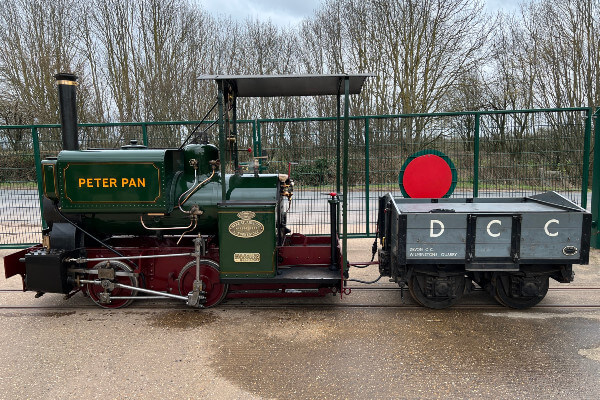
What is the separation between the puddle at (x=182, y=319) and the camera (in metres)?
4.20

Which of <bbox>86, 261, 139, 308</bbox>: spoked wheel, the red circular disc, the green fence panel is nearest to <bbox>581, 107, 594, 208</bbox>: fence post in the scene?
the green fence panel

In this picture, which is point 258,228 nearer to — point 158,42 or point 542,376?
point 542,376

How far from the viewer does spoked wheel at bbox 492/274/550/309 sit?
4.26 m

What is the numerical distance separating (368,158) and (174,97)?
15206 millimetres

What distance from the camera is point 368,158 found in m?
7.02

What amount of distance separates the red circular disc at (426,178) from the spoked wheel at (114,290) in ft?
13.9

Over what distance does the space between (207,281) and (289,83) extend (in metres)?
2.51

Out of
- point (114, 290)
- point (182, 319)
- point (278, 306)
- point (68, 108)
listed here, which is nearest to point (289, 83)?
point (278, 306)

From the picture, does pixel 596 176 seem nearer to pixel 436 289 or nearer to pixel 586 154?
pixel 586 154

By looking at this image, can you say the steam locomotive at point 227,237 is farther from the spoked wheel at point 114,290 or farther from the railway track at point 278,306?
the railway track at point 278,306

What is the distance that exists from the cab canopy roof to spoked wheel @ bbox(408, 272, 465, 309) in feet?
7.59

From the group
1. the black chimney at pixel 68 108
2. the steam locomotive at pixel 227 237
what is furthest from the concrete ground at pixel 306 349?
the black chimney at pixel 68 108

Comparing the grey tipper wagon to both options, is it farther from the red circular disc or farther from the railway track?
the red circular disc

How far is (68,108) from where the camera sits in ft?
16.2
